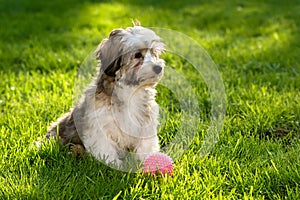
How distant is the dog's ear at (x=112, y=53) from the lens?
321 centimetres

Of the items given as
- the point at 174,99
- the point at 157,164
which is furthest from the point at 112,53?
the point at 174,99

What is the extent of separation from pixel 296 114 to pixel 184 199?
1823 mm

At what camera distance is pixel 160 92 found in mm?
4973

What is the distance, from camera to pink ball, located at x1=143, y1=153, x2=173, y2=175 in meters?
3.26

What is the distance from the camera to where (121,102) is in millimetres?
3389

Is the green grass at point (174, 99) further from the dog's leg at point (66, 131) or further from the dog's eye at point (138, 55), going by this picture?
the dog's eye at point (138, 55)

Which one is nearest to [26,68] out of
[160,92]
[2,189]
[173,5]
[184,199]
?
[160,92]

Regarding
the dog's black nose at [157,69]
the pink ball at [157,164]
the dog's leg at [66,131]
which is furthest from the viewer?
the dog's leg at [66,131]

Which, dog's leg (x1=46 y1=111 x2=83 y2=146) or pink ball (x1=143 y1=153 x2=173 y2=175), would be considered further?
dog's leg (x1=46 y1=111 x2=83 y2=146)

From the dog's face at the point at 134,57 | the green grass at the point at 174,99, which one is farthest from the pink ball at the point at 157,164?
the dog's face at the point at 134,57

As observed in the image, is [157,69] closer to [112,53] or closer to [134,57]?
[134,57]

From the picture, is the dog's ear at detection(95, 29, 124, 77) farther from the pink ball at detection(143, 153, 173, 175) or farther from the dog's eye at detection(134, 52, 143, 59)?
the pink ball at detection(143, 153, 173, 175)

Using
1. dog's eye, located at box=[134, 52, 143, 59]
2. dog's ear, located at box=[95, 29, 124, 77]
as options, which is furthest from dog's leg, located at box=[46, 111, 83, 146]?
dog's eye, located at box=[134, 52, 143, 59]

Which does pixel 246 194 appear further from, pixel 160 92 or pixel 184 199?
pixel 160 92
